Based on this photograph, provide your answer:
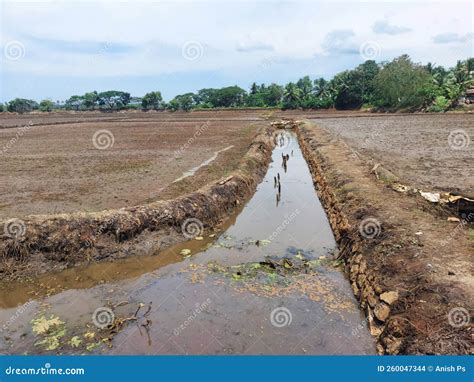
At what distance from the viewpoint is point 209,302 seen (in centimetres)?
857

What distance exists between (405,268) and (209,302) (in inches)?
171

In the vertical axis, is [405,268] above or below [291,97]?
below

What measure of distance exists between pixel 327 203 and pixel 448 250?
7002 mm

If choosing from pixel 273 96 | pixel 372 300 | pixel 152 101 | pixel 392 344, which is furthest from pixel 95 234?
pixel 152 101

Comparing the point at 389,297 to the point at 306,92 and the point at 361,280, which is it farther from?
the point at 306,92

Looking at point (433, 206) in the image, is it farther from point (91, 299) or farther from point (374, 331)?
point (91, 299)

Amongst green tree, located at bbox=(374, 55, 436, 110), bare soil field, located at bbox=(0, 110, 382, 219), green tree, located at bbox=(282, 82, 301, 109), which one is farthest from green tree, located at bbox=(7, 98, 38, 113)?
green tree, located at bbox=(374, 55, 436, 110)

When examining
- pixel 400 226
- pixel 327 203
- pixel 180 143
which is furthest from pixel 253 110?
pixel 400 226

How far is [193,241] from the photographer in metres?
11.9

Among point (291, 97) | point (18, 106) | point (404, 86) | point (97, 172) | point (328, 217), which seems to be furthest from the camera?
point (18, 106)

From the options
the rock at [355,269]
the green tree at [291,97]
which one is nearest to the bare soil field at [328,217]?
the rock at [355,269]

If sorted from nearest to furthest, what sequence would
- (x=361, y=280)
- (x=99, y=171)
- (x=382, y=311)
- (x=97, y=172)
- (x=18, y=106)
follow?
1. (x=382, y=311)
2. (x=361, y=280)
3. (x=97, y=172)
4. (x=99, y=171)
5. (x=18, y=106)

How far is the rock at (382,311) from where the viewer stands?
7.08 metres

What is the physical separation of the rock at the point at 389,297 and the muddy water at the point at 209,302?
0.74m
